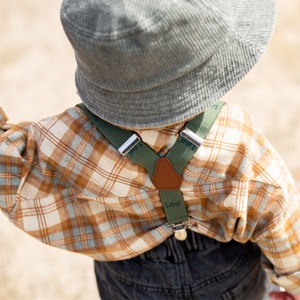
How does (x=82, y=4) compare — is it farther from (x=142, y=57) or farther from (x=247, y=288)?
(x=247, y=288)

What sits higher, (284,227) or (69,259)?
(284,227)

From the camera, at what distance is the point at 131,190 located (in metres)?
0.92

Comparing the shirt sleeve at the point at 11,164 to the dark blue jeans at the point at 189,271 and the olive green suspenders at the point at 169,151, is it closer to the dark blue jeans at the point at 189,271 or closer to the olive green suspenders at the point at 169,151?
the olive green suspenders at the point at 169,151

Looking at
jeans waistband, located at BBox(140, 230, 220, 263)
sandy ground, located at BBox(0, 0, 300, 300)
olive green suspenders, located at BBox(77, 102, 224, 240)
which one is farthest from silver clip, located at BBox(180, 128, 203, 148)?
sandy ground, located at BBox(0, 0, 300, 300)

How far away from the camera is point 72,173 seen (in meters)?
0.94

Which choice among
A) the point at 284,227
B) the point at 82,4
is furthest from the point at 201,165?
the point at 82,4

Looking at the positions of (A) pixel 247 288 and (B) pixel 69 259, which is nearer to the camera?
(A) pixel 247 288

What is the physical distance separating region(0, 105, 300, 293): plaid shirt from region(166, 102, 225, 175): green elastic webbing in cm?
1

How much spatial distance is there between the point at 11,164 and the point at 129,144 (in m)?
0.21

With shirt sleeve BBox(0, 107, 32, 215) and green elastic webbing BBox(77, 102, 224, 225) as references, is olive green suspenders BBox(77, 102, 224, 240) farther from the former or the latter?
shirt sleeve BBox(0, 107, 32, 215)

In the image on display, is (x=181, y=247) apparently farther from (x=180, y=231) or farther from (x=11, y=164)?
(x=11, y=164)

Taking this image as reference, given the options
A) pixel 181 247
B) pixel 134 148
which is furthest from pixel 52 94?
pixel 134 148

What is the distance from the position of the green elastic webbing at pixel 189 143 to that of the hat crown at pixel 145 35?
125 millimetres

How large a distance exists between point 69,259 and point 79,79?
0.99 metres
